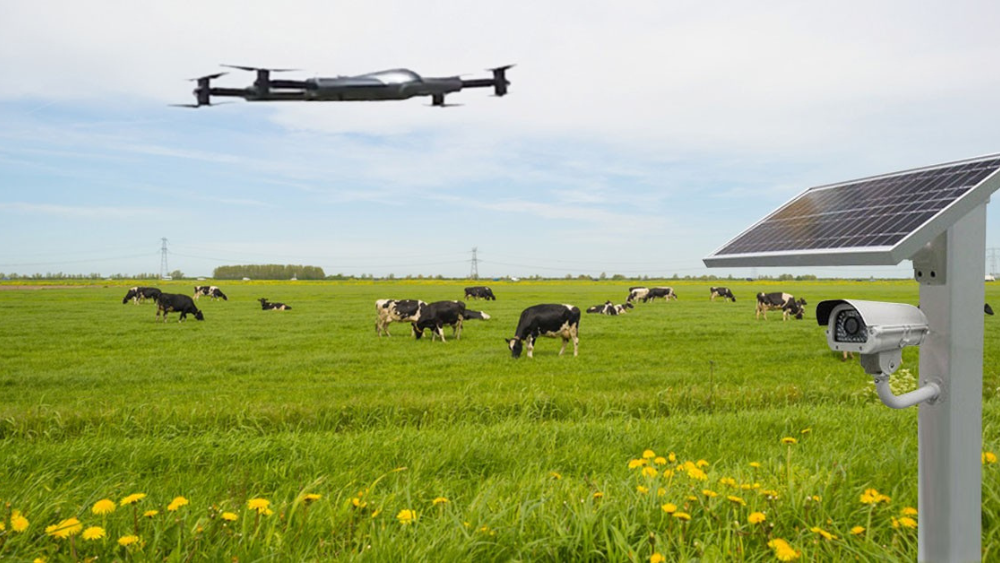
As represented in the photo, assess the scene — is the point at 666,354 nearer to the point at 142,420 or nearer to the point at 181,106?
the point at 142,420

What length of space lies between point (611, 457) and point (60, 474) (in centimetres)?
485

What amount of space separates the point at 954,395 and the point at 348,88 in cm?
343

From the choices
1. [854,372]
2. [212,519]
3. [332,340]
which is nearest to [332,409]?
[212,519]

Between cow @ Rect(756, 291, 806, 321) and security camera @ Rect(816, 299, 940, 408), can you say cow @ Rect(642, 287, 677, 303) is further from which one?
security camera @ Rect(816, 299, 940, 408)

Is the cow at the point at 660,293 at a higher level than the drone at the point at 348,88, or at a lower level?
lower

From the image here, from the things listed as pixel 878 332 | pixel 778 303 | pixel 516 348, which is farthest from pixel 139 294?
pixel 878 332

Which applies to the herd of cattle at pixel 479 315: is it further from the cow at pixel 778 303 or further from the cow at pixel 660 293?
the cow at pixel 660 293

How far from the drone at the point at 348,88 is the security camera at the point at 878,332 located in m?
2.02

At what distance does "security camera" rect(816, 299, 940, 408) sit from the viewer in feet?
10.3

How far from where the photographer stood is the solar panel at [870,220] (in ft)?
10.2

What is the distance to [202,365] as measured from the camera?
1662cm

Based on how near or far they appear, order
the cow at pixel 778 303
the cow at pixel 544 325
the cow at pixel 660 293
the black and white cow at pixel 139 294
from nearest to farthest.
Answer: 1. the cow at pixel 544 325
2. the cow at pixel 778 303
3. the black and white cow at pixel 139 294
4. the cow at pixel 660 293

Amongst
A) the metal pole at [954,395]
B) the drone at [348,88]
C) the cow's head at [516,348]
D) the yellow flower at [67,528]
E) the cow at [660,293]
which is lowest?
the cow's head at [516,348]

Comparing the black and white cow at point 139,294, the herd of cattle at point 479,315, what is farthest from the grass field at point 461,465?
the black and white cow at point 139,294
